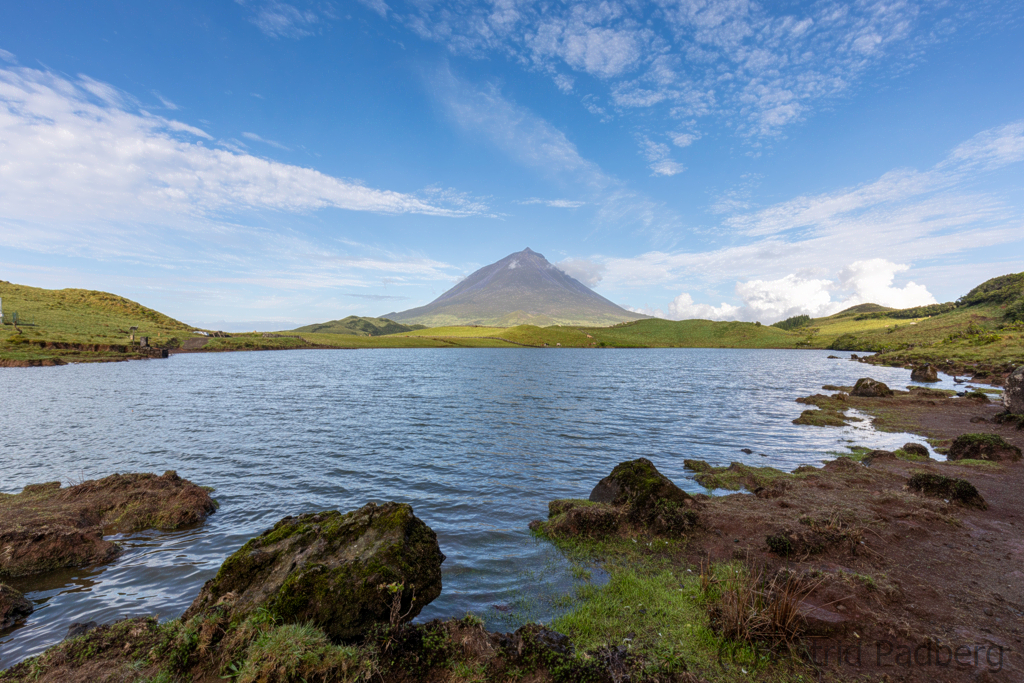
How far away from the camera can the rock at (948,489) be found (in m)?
12.5

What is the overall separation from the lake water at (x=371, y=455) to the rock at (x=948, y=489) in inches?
212

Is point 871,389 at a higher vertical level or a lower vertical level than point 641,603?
higher

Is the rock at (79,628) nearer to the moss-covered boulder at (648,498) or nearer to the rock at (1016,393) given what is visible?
the moss-covered boulder at (648,498)

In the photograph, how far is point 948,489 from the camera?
1304 centimetres

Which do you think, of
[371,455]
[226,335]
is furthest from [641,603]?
[226,335]

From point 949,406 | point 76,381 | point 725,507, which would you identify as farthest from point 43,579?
point 76,381

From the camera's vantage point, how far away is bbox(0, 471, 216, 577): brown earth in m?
9.87

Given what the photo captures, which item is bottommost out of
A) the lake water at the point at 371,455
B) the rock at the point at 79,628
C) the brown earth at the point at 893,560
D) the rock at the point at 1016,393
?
the lake water at the point at 371,455

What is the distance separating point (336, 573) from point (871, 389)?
4824 cm

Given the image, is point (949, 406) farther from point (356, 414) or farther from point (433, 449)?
point (356, 414)

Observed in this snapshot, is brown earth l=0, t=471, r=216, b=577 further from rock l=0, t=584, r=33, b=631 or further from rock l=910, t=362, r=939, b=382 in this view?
rock l=910, t=362, r=939, b=382

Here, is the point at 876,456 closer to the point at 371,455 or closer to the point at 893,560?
the point at 893,560

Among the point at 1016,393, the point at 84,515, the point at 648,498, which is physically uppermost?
the point at 1016,393

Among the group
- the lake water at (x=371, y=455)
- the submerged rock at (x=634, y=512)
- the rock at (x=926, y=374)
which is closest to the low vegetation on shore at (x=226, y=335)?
the rock at (x=926, y=374)
